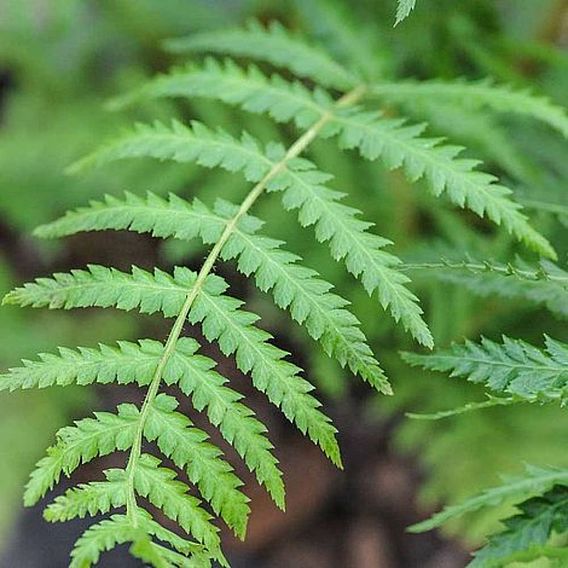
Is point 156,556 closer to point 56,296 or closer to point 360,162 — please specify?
point 56,296

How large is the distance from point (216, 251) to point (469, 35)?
1.03 metres

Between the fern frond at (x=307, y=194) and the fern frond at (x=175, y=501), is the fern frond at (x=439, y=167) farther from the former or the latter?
the fern frond at (x=175, y=501)

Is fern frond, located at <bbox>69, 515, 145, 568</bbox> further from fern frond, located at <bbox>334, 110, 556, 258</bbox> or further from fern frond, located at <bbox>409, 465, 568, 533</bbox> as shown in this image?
fern frond, located at <bbox>334, 110, 556, 258</bbox>

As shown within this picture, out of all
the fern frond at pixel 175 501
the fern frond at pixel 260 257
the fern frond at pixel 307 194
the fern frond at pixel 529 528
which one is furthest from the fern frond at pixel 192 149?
the fern frond at pixel 529 528

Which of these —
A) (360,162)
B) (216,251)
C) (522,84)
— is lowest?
(216,251)

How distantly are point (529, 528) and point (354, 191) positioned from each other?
119cm

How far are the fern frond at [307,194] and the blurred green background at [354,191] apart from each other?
0.33 meters

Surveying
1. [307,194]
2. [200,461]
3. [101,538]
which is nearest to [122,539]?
[101,538]

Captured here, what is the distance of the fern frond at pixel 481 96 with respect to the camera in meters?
1.47

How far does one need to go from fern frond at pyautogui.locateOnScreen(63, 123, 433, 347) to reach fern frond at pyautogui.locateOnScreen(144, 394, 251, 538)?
11.2 inches

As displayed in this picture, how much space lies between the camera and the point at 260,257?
3.94 ft

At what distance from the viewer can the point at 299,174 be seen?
1.35 metres

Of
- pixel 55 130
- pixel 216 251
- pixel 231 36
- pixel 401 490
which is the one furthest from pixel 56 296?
pixel 401 490

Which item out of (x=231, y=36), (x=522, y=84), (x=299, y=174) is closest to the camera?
(x=299, y=174)
